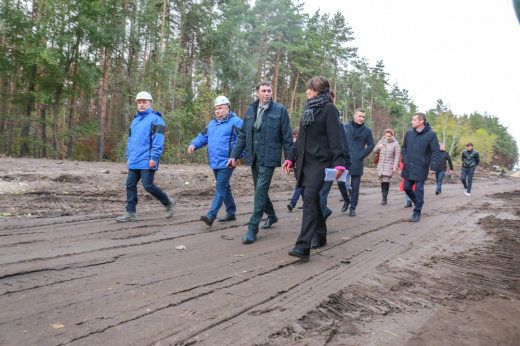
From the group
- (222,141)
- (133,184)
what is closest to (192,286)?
(222,141)

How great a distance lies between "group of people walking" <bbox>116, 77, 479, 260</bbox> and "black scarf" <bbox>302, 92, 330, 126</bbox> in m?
0.01

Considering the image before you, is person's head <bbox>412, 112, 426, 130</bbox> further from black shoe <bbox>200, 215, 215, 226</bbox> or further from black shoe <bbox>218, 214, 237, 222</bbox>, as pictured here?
black shoe <bbox>200, 215, 215, 226</bbox>

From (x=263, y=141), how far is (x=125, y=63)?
25.6m

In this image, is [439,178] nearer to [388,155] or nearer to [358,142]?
[388,155]

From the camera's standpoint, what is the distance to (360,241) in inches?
207

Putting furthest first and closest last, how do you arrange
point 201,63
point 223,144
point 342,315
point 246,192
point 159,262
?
point 201,63
point 246,192
point 223,144
point 159,262
point 342,315

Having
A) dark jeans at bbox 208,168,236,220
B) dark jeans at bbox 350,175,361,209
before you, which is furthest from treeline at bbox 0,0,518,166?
dark jeans at bbox 208,168,236,220

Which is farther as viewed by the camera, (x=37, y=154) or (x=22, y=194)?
(x=37, y=154)

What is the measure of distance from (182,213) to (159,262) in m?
3.15

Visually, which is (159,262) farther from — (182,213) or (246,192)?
(246,192)

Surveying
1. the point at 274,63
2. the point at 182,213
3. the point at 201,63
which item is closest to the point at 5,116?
the point at 201,63

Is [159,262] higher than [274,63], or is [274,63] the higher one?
[274,63]

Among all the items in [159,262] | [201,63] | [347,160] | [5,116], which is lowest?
[159,262]

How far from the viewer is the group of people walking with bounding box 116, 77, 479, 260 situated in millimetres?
4223
